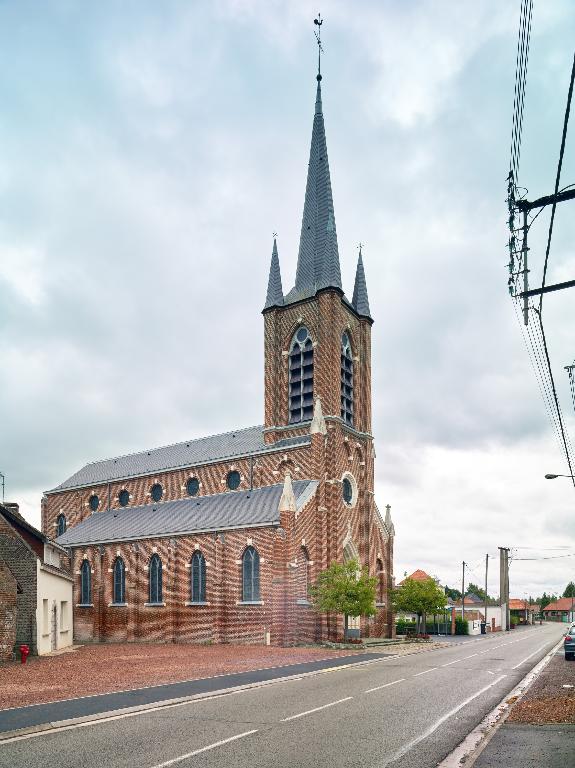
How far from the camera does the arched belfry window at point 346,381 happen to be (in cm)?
5362

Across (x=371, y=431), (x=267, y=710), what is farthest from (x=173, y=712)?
(x=371, y=431)

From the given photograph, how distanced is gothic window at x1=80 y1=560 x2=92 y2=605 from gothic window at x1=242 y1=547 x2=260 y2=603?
16110 millimetres

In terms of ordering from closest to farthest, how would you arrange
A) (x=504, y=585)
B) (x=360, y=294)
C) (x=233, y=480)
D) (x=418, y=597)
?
(x=418, y=597), (x=233, y=480), (x=360, y=294), (x=504, y=585)

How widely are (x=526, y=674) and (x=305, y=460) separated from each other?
25.4 metres

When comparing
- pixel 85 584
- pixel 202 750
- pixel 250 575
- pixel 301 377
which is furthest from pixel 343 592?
pixel 202 750

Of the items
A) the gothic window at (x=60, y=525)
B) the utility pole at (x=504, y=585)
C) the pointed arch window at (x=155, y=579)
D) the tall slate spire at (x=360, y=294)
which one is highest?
the tall slate spire at (x=360, y=294)

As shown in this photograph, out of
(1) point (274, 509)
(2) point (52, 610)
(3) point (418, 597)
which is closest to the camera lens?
(2) point (52, 610)

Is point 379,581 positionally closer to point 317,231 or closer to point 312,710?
point 317,231

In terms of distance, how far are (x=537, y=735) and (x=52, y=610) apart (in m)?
31.4

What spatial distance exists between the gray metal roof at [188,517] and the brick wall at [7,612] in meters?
19.3

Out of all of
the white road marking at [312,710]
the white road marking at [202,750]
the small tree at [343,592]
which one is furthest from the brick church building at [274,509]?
the white road marking at [202,750]

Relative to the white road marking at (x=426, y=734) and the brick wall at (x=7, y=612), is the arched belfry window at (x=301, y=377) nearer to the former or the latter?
the brick wall at (x=7, y=612)

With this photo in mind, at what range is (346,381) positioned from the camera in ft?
179

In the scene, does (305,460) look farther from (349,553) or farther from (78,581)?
(78,581)
